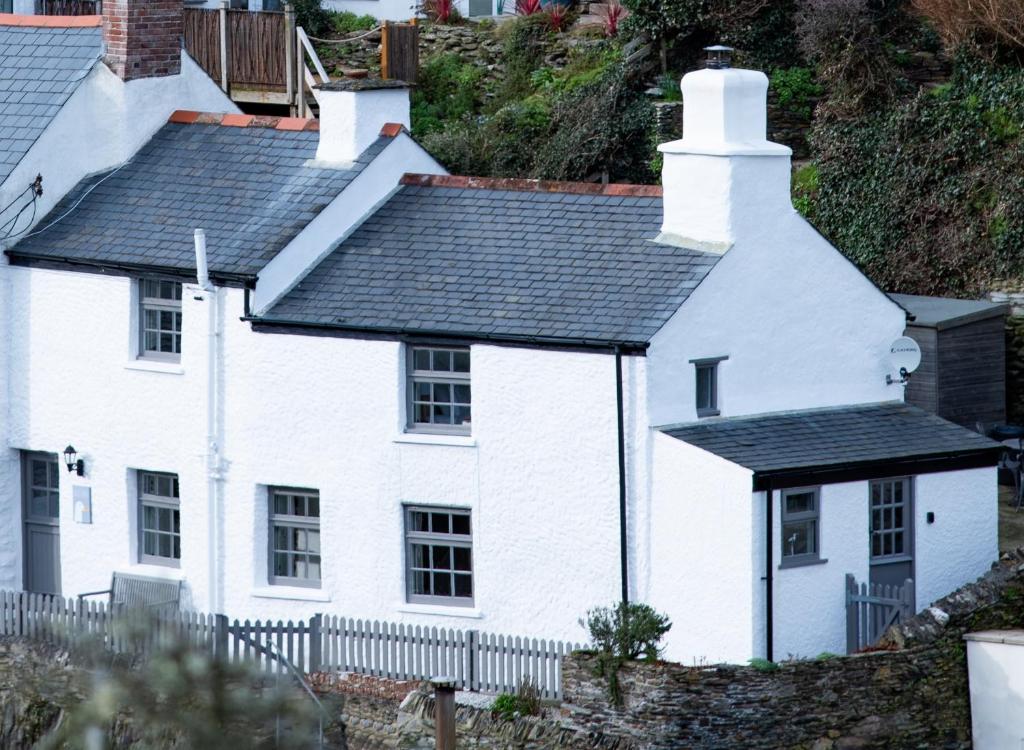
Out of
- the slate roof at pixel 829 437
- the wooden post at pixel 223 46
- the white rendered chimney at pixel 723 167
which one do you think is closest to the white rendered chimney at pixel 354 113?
the white rendered chimney at pixel 723 167

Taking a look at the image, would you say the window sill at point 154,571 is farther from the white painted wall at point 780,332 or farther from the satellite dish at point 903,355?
the satellite dish at point 903,355

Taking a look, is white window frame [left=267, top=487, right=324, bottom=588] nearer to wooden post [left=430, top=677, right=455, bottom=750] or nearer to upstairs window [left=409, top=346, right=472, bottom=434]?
upstairs window [left=409, top=346, right=472, bottom=434]

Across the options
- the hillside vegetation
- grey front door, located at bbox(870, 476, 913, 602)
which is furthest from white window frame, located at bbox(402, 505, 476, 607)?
the hillside vegetation

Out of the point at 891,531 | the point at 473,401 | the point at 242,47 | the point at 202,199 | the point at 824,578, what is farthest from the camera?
the point at 242,47

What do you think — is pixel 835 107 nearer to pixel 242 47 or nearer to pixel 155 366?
pixel 242 47

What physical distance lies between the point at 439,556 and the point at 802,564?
463cm

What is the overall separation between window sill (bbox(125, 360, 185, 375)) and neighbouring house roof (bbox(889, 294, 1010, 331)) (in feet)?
31.9

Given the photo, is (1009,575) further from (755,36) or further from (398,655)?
(755,36)

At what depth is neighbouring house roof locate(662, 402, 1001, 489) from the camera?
84.6 ft

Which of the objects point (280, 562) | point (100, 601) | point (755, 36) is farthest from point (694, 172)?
point (755, 36)

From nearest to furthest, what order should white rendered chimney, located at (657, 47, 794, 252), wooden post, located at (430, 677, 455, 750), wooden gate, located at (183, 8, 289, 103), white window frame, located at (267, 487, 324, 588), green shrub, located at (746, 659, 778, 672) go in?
wooden post, located at (430, 677, 455, 750) < green shrub, located at (746, 659, 778, 672) < white rendered chimney, located at (657, 47, 794, 252) < white window frame, located at (267, 487, 324, 588) < wooden gate, located at (183, 8, 289, 103)

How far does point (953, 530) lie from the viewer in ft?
88.4

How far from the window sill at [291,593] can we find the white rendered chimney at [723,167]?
6.21m

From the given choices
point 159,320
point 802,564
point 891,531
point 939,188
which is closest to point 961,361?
point 939,188
